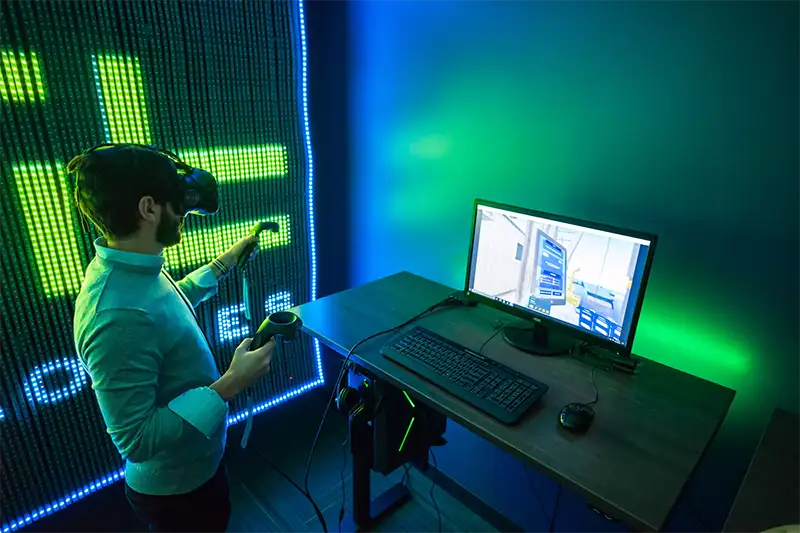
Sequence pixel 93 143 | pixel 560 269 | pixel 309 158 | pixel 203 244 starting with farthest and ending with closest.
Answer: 1. pixel 309 158
2. pixel 203 244
3. pixel 93 143
4. pixel 560 269

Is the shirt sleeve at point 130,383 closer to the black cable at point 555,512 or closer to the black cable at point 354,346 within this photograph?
the black cable at point 354,346

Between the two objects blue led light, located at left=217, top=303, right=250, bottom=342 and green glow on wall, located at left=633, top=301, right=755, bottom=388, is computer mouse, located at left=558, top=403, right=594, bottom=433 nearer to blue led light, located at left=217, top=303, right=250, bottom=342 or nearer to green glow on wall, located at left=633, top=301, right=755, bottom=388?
green glow on wall, located at left=633, top=301, right=755, bottom=388

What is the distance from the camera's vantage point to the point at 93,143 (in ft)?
5.46

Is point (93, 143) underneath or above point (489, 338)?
above

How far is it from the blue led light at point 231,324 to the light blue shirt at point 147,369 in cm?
90

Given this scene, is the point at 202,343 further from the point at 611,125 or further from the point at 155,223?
the point at 611,125

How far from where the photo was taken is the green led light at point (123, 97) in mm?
1655

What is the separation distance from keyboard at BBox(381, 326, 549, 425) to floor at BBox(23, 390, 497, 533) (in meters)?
0.96

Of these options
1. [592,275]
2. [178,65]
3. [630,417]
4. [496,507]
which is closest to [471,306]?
[592,275]

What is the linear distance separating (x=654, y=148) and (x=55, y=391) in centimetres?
220

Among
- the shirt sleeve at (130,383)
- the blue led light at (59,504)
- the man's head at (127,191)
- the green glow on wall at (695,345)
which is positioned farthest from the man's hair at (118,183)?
the green glow on wall at (695,345)

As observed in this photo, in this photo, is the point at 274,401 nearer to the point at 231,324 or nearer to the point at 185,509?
the point at 231,324

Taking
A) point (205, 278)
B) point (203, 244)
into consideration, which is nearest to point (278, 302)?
point (203, 244)

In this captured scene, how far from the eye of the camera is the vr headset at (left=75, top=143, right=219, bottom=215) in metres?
1.17
